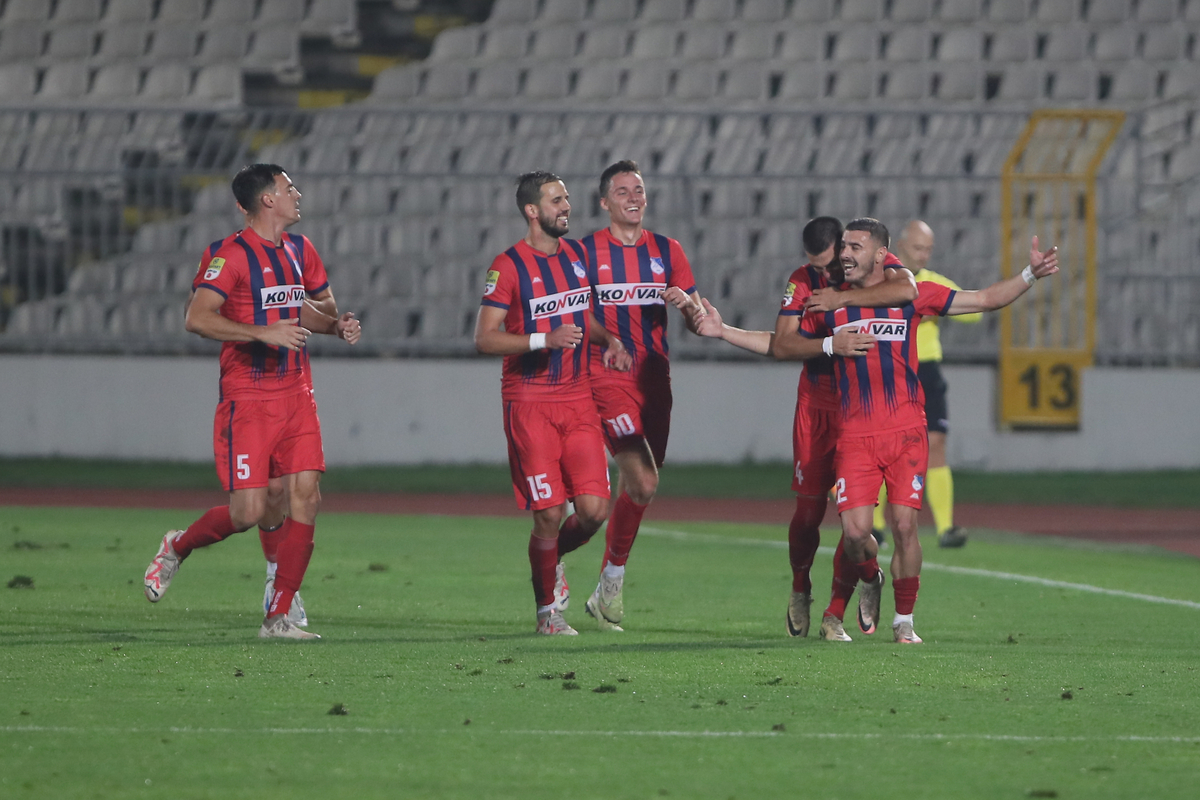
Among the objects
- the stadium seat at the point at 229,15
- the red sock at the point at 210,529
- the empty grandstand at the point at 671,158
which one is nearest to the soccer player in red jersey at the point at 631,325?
the red sock at the point at 210,529

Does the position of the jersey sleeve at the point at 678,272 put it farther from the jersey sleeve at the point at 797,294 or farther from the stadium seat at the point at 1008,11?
the stadium seat at the point at 1008,11

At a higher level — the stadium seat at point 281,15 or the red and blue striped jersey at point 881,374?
the stadium seat at point 281,15

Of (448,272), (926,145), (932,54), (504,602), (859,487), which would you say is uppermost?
(932,54)

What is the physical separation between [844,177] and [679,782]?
13.5 meters

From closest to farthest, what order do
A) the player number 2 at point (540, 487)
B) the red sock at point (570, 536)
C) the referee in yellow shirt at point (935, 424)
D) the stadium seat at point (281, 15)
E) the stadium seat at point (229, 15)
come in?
1. the player number 2 at point (540, 487)
2. the red sock at point (570, 536)
3. the referee in yellow shirt at point (935, 424)
4. the stadium seat at point (281, 15)
5. the stadium seat at point (229, 15)

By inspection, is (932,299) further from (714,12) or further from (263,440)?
(714,12)

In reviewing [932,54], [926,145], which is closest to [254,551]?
[926,145]

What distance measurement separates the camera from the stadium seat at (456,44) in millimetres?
20312

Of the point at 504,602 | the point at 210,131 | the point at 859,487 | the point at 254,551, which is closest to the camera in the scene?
the point at 859,487

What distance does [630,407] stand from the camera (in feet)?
25.2

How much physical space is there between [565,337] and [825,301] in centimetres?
106

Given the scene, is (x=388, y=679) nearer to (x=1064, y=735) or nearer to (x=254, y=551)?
(x=1064, y=735)

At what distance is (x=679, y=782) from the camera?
4.24 meters

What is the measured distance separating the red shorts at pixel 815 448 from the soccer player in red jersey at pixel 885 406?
29cm
